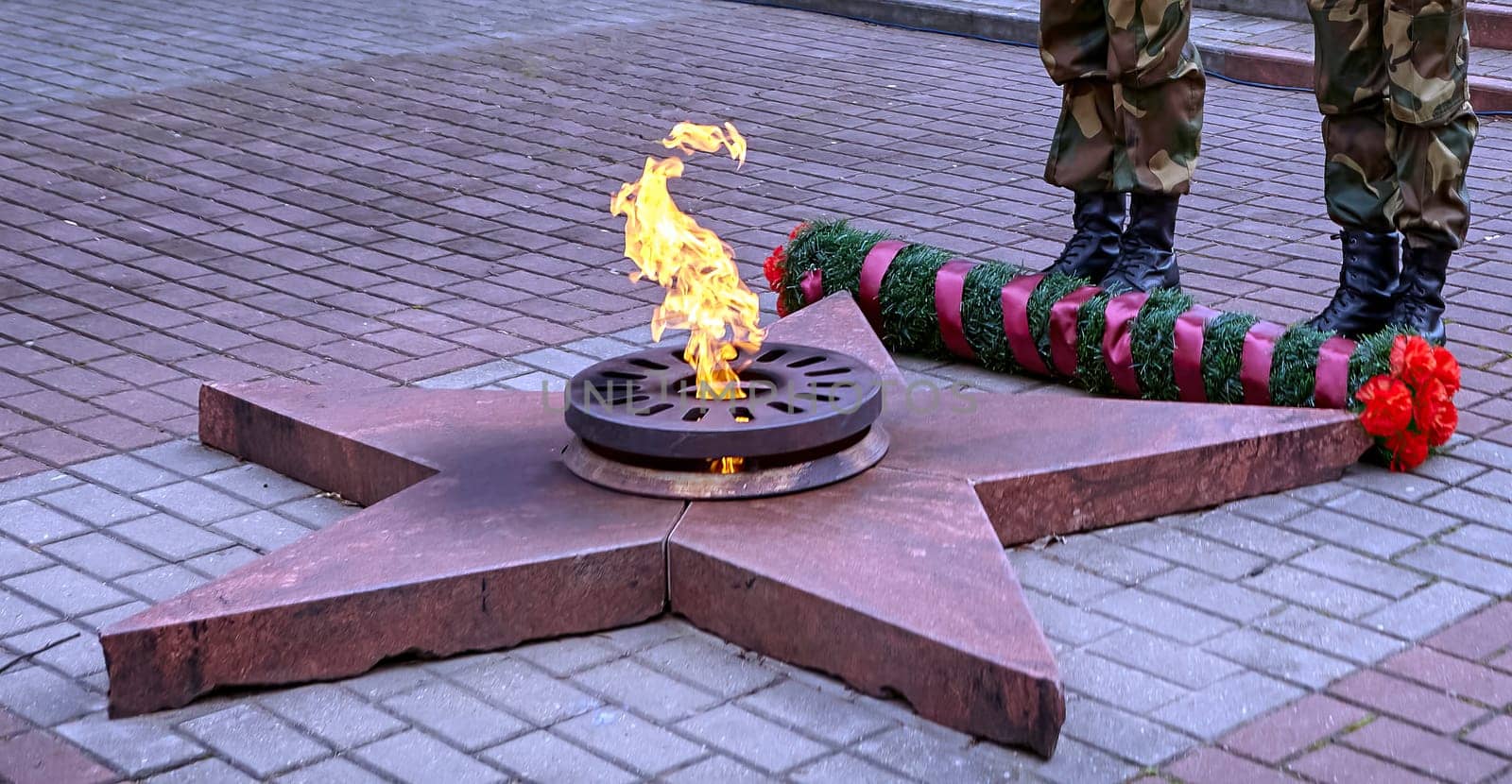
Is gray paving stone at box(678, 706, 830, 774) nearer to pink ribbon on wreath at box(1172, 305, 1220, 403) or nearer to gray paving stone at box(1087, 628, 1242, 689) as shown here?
gray paving stone at box(1087, 628, 1242, 689)

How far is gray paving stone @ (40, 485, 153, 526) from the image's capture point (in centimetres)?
402

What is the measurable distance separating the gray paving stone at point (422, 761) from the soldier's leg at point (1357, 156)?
8.53 feet

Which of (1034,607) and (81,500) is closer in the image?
(1034,607)

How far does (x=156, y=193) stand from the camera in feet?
22.9

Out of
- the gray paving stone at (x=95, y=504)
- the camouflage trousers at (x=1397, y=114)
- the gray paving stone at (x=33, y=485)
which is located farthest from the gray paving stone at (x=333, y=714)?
the camouflage trousers at (x=1397, y=114)

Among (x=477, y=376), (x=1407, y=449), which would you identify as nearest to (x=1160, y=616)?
(x=1407, y=449)

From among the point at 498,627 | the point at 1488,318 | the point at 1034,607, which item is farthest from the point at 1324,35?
the point at 498,627

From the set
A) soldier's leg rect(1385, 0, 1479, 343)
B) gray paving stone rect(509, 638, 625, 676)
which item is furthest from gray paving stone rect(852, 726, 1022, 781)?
soldier's leg rect(1385, 0, 1479, 343)

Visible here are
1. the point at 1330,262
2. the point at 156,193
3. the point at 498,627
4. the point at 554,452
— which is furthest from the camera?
the point at 156,193

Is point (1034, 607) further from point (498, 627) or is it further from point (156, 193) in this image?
point (156, 193)

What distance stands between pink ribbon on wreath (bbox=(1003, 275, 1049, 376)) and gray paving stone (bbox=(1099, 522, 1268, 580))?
0.92 m

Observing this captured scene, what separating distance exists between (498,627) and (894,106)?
5.63m

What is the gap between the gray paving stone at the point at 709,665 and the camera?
327 centimetres

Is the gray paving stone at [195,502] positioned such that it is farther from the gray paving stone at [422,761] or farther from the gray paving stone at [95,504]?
the gray paving stone at [422,761]
